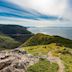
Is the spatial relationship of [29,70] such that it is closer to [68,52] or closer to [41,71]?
[41,71]

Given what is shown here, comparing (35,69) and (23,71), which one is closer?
(23,71)

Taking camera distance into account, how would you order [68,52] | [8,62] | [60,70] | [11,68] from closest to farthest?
[11,68], [8,62], [60,70], [68,52]

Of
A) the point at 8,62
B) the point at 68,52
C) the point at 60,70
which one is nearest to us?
the point at 8,62

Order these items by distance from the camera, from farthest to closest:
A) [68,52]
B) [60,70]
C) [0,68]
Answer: [68,52]
[60,70]
[0,68]

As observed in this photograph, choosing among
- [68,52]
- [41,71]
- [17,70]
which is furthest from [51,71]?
[68,52]

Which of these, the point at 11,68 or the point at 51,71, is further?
the point at 51,71

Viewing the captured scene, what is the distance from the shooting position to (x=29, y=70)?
3007 inches

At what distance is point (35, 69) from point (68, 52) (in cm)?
8232

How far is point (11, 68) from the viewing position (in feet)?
226

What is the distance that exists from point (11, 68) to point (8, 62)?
10.2m

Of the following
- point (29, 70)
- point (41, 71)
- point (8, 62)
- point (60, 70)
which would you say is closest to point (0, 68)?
point (8, 62)

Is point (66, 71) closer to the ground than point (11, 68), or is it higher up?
closer to the ground

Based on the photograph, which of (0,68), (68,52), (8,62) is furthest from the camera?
(68,52)

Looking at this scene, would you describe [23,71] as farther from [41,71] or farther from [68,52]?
[68,52]
